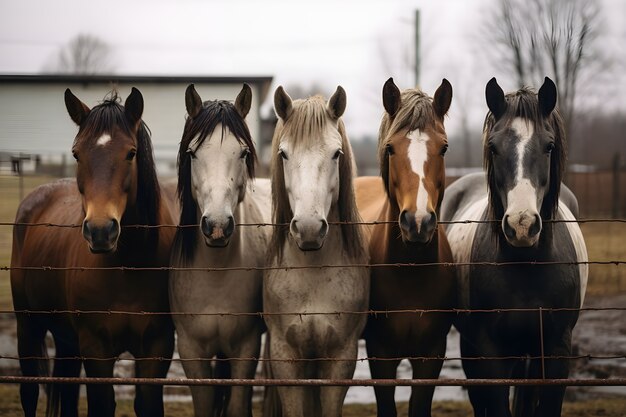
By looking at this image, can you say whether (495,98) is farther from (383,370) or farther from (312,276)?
(383,370)

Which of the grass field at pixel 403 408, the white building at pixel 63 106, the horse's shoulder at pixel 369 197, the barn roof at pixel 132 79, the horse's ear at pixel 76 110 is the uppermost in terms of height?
the barn roof at pixel 132 79

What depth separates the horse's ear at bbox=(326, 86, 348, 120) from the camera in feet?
13.4

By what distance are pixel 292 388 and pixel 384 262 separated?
2.86 feet

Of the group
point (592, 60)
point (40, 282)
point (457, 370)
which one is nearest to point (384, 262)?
point (40, 282)

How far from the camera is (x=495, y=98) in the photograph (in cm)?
411

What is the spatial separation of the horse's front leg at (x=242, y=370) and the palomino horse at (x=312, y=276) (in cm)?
15

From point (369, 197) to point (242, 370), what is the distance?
215cm

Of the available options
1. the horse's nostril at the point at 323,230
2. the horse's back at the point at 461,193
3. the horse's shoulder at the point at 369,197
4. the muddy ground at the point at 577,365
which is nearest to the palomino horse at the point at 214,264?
the horse's nostril at the point at 323,230

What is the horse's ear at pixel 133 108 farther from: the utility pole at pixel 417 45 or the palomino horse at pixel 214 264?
the utility pole at pixel 417 45

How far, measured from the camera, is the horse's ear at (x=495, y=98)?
409 cm

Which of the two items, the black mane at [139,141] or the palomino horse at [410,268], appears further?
the black mane at [139,141]

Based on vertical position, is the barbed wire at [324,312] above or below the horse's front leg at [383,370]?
above

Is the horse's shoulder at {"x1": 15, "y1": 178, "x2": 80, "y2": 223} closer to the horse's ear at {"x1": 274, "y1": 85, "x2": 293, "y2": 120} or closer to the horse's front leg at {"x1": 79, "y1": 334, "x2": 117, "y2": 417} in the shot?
the horse's front leg at {"x1": 79, "y1": 334, "x2": 117, "y2": 417}

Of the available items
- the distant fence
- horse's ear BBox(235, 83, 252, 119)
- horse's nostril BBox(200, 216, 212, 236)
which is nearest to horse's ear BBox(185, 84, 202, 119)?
horse's ear BBox(235, 83, 252, 119)
